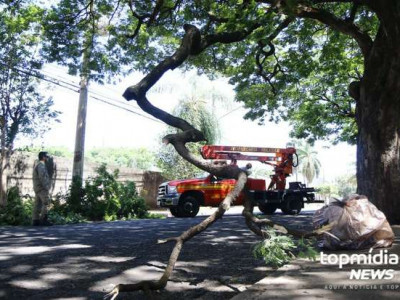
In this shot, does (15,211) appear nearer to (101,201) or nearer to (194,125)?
(101,201)

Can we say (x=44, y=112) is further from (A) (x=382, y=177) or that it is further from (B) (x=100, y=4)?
(A) (x=382, y=177)

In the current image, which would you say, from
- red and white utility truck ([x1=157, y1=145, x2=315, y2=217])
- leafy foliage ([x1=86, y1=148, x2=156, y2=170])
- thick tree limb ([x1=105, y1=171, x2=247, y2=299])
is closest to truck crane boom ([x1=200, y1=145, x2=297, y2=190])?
red and white utility truck ([x1=157, y1=145, x2=315, y2=217])

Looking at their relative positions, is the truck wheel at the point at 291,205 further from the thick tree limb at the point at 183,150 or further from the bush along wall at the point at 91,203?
the thick tree limb at the point at 183,150

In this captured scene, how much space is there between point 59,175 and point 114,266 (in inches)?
516

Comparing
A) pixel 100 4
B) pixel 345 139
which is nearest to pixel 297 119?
pixel 345 139

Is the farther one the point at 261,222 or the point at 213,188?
the point at 213,188

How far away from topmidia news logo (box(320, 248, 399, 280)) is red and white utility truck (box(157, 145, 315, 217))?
10158 millimetres

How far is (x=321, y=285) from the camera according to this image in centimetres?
450

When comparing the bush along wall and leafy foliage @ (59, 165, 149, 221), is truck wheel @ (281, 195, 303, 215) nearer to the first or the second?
the bush along wall

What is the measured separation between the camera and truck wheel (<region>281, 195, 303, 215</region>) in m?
18.6

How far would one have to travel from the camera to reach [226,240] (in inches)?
339

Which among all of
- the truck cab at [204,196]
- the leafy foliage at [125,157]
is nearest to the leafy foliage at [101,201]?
the truck cab at [204,196]

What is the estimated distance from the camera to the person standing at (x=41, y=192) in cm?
1191

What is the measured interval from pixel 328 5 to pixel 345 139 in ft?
52.1
